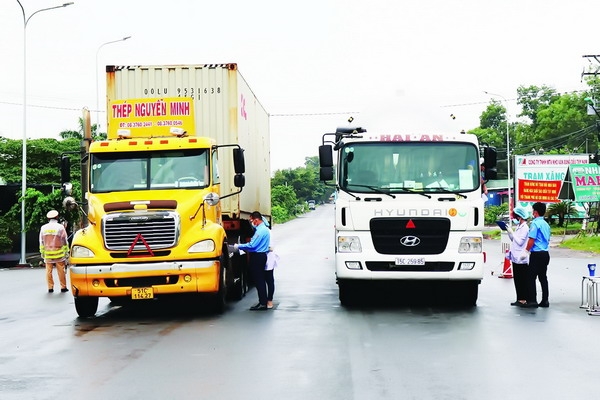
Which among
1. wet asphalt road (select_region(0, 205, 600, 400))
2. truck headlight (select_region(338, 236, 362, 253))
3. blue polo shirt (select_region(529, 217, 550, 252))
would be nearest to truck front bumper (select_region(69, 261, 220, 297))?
wet asphalt road (select_region(0, 205, 600, 400))

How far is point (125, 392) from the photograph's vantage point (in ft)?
23.3

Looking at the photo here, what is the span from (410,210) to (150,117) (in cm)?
465

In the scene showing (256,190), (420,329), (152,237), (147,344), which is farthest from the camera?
(256,190)

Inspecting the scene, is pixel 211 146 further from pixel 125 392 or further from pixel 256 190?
pixel 125 392

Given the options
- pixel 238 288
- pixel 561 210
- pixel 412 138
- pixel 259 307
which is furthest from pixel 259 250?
pixel 561 210

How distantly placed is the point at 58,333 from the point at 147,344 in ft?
6.39

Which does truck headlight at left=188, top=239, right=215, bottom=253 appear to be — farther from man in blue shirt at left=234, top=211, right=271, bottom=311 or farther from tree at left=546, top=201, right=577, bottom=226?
tree at left=546, top=201, right=577, bottom=226

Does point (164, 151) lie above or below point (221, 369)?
above

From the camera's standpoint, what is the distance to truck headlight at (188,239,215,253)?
11.8 metres

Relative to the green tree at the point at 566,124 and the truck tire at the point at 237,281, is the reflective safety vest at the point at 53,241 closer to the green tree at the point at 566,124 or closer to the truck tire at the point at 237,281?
the truck tire at the point at 237,281

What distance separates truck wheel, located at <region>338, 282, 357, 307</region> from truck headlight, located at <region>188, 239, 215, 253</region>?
2415mm

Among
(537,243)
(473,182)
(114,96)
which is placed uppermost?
(114,96)

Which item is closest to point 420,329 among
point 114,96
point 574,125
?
point 114,96

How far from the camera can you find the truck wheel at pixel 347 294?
13.1 metres
